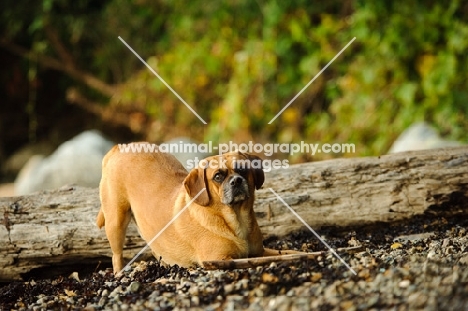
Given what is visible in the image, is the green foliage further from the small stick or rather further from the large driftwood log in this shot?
the small stick

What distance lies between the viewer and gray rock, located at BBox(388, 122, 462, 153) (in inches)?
422

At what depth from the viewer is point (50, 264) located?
260 inches

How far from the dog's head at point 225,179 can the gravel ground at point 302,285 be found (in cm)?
55

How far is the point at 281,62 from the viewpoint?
45.2 ft

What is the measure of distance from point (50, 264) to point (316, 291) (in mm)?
2793

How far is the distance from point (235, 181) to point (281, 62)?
8.45m

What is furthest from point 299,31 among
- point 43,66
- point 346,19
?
point 43,66

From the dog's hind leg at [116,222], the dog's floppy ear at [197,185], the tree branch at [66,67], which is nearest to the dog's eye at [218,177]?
the dog's floppy ear at [197,185]

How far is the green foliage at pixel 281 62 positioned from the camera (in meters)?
12.5

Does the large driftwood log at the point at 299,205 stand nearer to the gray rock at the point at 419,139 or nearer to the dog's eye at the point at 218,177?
the dog's eye at the point at 218,177

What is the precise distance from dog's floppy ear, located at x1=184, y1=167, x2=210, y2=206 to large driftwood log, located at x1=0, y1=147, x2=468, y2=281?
1153 millimetres

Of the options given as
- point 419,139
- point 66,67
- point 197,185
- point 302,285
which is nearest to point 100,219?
point 197,185

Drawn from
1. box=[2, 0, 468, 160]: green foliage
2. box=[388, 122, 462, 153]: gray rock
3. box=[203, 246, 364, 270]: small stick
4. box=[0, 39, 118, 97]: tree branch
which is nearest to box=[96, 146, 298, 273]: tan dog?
box=[203, 246, 364, 270]: small stick

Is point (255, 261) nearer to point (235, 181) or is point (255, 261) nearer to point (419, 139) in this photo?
point (235, 181)
